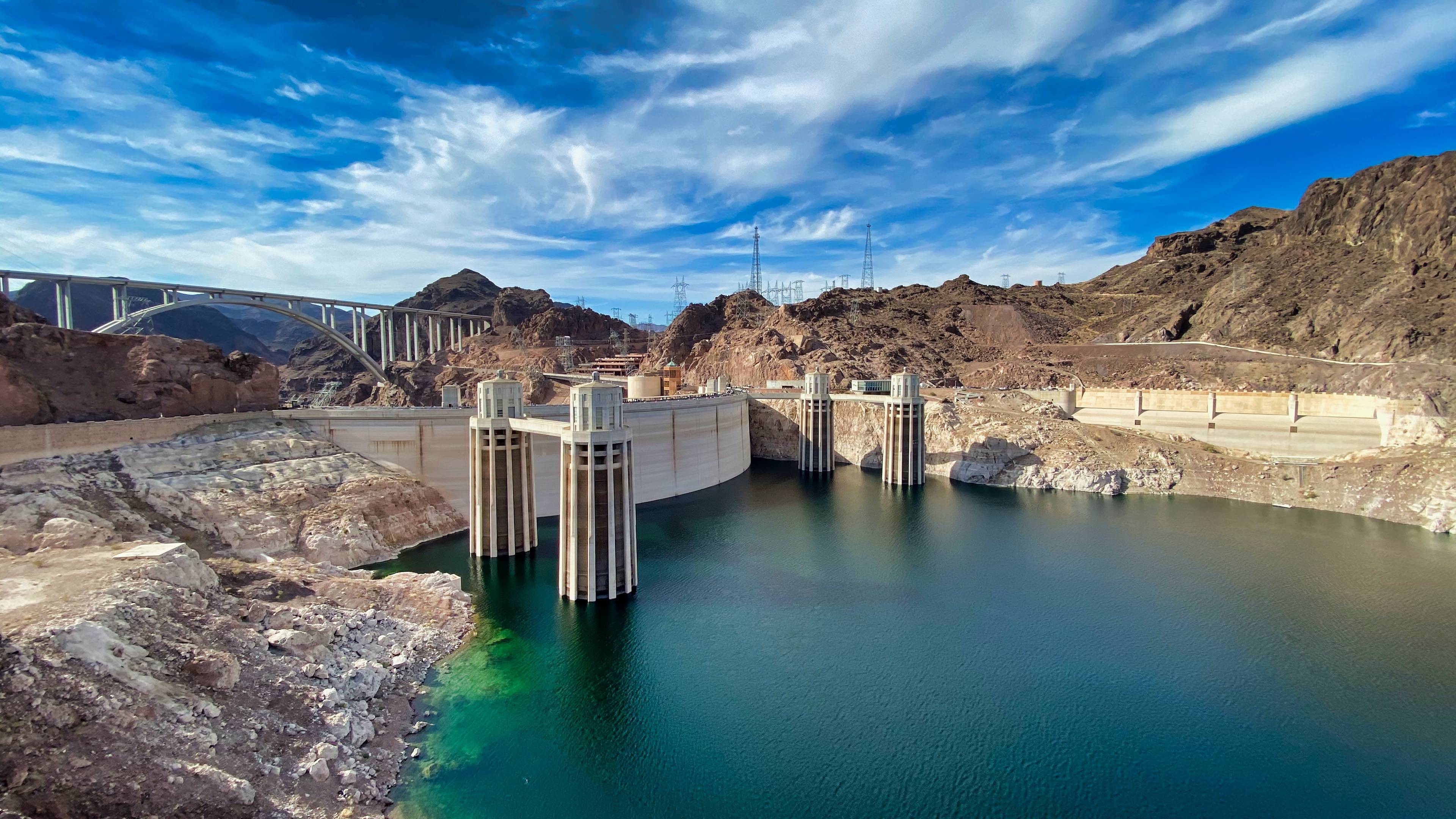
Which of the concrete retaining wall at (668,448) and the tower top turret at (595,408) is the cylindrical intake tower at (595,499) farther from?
the concrete retaining wall at (668,448)

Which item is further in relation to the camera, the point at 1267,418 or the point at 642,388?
the point at 642,388

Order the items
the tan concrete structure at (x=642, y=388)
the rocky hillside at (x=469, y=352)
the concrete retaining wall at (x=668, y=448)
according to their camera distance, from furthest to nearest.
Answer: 1. the rocky hillside at (x=469, y=352)
2. the tan concrete structure at (x=642, y=388)
3. the concrete retaining wall at (x=668, y=448)

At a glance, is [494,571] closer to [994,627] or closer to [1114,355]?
[994,627]

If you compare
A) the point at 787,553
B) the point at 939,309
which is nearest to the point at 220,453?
the point at 787,553

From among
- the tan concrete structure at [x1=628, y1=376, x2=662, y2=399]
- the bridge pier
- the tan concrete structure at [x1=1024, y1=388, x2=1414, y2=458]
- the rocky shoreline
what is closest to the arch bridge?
the bridge pier

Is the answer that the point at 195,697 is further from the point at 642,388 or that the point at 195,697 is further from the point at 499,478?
the point at 642,388

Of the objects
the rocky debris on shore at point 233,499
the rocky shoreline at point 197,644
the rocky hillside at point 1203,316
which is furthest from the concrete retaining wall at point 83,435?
the rocky hillside at point 1203,316

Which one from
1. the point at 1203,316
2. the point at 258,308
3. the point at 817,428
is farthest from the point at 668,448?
the point at 1203,316
